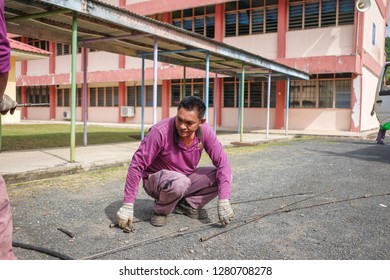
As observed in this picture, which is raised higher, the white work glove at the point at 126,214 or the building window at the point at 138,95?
the building window at the point at 138,95

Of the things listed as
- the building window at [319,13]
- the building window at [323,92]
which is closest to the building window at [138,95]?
the building window at [323,92]

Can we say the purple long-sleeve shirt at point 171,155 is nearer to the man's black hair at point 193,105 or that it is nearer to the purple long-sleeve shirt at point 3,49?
the man's black hair at point 193,105

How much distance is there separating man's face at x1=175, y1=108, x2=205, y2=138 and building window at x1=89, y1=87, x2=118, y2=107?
23468mm

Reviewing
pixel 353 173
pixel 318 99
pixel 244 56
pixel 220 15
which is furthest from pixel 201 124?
pixel 220 15

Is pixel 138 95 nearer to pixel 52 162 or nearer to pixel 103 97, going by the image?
pixel 103 97

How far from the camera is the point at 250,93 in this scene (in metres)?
20.9

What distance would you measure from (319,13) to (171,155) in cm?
1729

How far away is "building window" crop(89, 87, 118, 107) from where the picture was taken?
26.2 m

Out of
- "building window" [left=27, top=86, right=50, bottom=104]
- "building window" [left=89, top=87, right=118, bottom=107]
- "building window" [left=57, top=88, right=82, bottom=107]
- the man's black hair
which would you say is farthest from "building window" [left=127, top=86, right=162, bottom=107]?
the man's black hair

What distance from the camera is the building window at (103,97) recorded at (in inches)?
1032

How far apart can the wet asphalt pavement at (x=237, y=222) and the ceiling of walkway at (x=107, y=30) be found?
287 cm

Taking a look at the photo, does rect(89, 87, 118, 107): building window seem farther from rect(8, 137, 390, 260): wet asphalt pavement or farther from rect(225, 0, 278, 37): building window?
rect(8, 137, 390, 260): wet asphalt pavement

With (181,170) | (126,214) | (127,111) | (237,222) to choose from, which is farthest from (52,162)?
(127,111)
